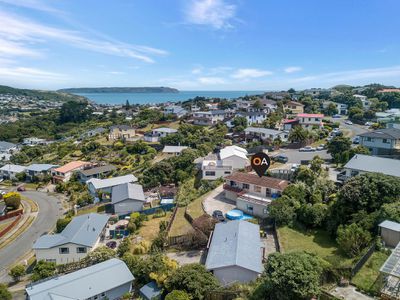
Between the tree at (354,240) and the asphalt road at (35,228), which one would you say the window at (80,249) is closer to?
the asphalt road at (35,228)

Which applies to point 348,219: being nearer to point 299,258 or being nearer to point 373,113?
point 299,258

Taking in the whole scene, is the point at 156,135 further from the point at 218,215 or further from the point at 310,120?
the point at 218,215

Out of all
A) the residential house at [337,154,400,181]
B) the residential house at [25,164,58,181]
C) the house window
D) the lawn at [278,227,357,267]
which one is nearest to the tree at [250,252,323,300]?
the lawn at [278,227,357,267]

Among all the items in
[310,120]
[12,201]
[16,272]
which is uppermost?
[310,120]

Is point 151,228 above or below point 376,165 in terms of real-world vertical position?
below

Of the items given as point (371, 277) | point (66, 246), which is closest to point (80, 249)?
point (66, 246)

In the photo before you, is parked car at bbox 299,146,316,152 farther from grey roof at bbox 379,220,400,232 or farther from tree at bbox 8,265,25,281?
tree at bbox 8,265,25,281
